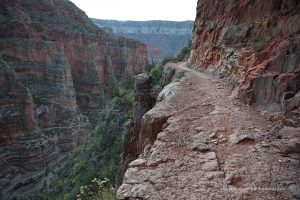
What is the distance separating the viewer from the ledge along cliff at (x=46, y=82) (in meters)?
26.9

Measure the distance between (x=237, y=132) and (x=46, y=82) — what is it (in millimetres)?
31670

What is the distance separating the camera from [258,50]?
7.35 metres

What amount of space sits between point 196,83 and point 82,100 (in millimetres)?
32527

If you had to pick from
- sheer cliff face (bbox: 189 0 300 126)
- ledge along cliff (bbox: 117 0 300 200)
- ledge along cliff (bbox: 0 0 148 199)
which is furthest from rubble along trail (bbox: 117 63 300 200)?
ledge along cliff (bbox: 0 0 148 199)


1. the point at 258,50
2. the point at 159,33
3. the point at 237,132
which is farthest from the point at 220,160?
the point at 159,33

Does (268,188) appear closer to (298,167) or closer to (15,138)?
(298,167)

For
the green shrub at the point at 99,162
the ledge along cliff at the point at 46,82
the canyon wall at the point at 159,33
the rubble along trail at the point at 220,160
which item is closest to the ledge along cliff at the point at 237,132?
the rubble along trail at the point at 220,160

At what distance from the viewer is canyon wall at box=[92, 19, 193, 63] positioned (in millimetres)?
111125

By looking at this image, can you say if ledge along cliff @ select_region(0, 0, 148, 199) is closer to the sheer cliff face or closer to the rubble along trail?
the sheer cliff face

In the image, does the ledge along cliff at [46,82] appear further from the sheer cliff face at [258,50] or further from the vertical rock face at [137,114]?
the sheer cliff face at [258,50]

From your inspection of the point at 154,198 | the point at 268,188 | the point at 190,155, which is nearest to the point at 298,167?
the point at 268,188

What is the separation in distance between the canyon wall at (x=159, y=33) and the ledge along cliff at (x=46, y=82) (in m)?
62.7

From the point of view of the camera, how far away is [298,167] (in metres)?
3.72

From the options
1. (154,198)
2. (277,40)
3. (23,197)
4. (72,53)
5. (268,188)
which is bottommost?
(23,197)
